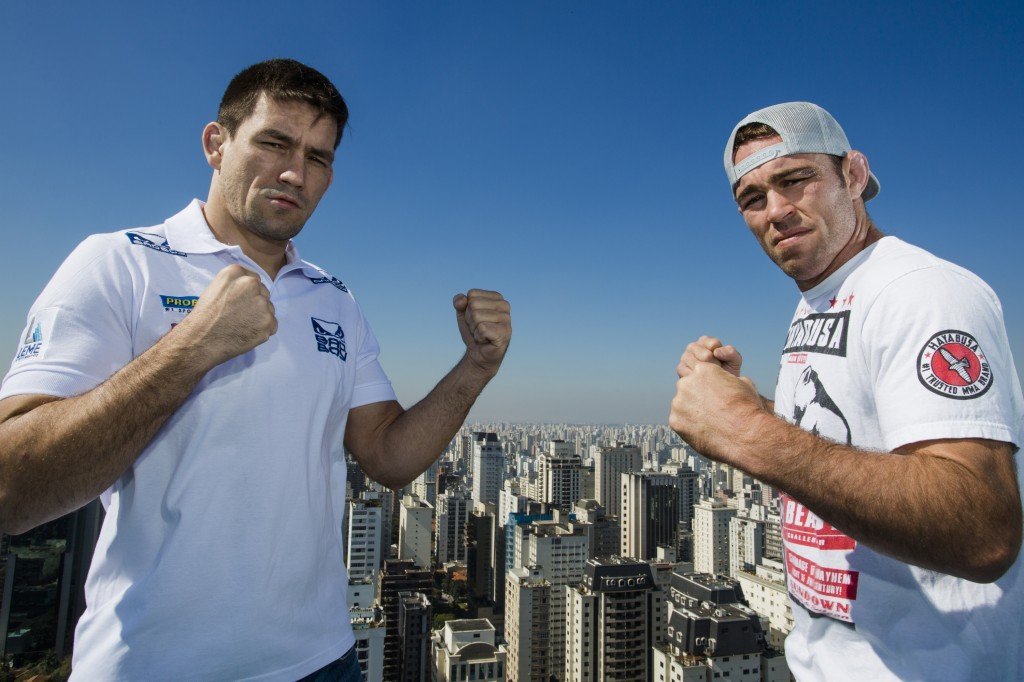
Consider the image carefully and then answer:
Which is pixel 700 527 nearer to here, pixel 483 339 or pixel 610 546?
pixel 610 546

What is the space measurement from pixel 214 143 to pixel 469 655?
19564mm

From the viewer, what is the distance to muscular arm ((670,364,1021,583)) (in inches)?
35.8

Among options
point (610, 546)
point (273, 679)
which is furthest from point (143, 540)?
point (610, 546)

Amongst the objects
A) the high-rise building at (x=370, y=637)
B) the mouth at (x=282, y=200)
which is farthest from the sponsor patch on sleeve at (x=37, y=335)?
the high-rise building at (x=370, y=637)

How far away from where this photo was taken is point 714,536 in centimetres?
3509

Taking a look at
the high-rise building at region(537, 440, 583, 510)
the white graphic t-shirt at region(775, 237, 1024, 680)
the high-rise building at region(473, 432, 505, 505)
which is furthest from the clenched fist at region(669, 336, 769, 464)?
the high-rise building at region(473, 432, 505, 505)

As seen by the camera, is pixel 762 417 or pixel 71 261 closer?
pixel 762 417

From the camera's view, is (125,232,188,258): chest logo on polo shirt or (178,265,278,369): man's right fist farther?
(125,232,188,258): chest logo on polo shirt

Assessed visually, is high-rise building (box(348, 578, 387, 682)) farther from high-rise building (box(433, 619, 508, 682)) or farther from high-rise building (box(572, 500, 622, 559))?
high-rise building (box(572, 500, 622, 559))

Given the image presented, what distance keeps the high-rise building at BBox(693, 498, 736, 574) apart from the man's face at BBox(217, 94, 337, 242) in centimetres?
3791

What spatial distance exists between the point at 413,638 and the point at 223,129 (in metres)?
22.8

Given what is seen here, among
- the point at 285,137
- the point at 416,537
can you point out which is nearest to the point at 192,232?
the point at 285,137

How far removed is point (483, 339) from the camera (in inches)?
73.2

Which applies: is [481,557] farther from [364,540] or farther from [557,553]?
[364,540]
